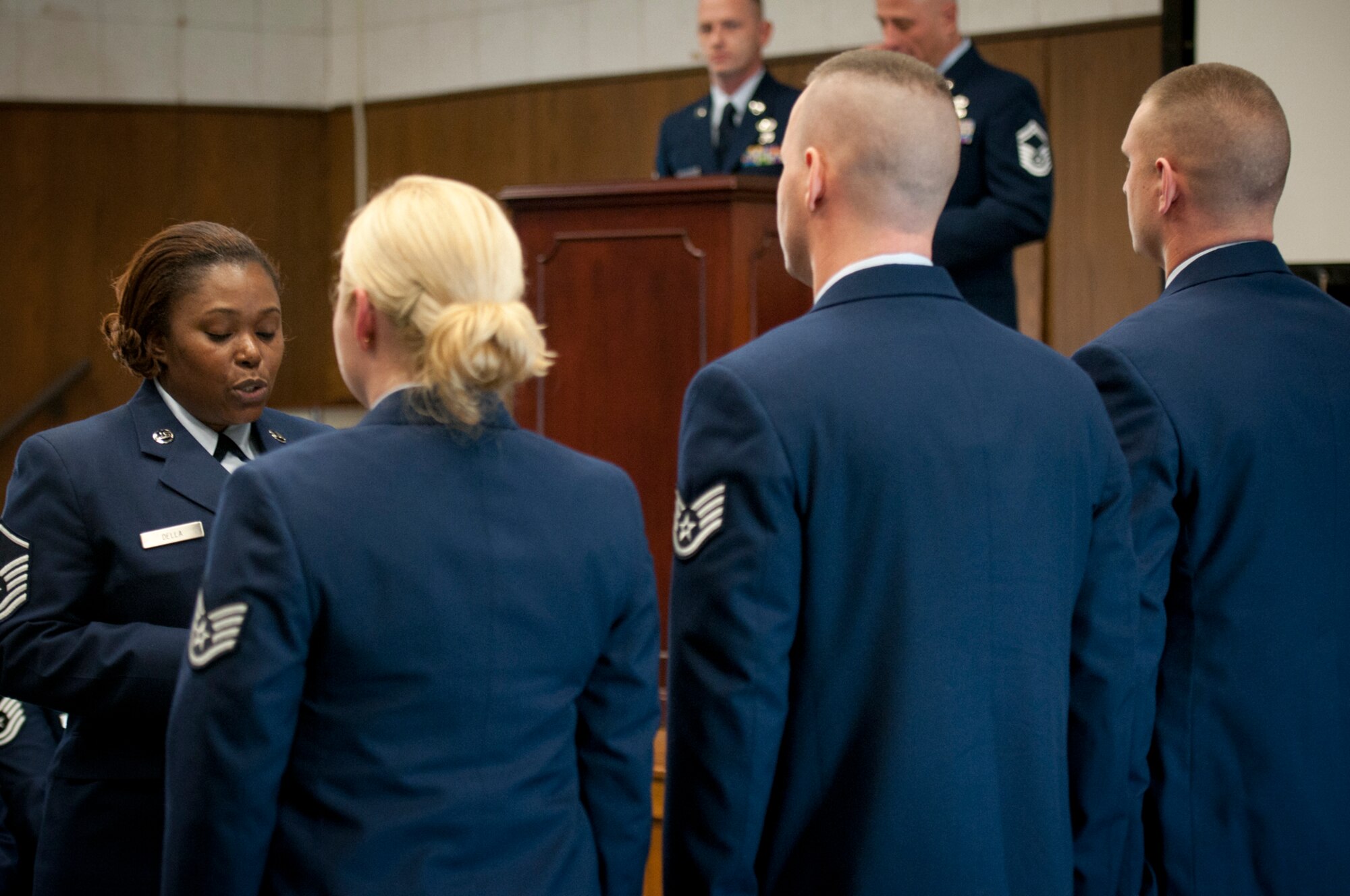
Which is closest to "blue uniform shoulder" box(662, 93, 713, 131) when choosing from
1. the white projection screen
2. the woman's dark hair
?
the white projection screen

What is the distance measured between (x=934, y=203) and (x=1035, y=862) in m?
0.77

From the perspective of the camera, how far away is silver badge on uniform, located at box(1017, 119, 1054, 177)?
3.59 m

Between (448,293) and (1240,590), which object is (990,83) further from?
(448,293)

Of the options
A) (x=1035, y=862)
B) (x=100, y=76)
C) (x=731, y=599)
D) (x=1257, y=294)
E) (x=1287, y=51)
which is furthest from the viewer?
(x=100, y=76)

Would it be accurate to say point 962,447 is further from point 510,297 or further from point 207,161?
point 207,161

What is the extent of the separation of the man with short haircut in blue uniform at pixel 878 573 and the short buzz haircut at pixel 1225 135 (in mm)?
490

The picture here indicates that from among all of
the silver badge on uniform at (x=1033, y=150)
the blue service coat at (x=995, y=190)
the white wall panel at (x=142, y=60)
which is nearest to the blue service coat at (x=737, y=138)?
the blue service coat at (x=995, y=190)

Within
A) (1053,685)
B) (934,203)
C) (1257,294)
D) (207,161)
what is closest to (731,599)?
(1053,685)

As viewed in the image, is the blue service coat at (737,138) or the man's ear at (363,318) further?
the blue service coat at (737,138)

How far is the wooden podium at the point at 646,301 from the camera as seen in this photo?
321cm

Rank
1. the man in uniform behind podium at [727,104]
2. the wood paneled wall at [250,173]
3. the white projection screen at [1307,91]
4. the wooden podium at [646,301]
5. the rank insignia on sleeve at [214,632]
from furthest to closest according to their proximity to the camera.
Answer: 1. the wood paneled wall at [250,173]
2. the man in uniform behind podium at [727,104]
3. the white projection screen at [1307,91]
4. the wooden podium at [646,301]
5. the rank insignia on sleeve at [214,632]

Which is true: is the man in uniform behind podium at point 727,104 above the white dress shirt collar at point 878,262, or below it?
above

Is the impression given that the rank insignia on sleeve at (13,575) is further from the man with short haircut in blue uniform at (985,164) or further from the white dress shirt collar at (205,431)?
the man with short haircut in blue uniform at (985,164)

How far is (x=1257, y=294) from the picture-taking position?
1880mm
